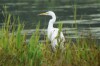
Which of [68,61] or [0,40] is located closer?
[68,61]

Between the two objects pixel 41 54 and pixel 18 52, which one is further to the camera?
pixel 41 54

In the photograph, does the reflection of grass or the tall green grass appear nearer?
the reflection of grass

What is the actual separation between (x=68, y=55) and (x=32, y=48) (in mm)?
708

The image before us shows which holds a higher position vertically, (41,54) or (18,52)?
(18,52)

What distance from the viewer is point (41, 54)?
742cm

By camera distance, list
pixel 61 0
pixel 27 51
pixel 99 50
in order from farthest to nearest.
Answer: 1. pixel 61 0
2. pixel 27 51
3. pixel 99 50

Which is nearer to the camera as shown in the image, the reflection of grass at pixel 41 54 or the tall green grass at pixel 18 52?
the reflection of grass at pixel 41 54

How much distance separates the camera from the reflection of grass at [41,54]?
22.0ft

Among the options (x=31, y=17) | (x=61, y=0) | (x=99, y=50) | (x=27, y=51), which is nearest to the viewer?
(x=99, y=50)

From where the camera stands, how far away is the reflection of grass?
6.69 metres

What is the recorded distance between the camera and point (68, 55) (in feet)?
22.9

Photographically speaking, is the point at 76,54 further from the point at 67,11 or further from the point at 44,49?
the point at 67,11

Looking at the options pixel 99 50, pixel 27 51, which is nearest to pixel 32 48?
pixel 27 51

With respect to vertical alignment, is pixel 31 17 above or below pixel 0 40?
below
